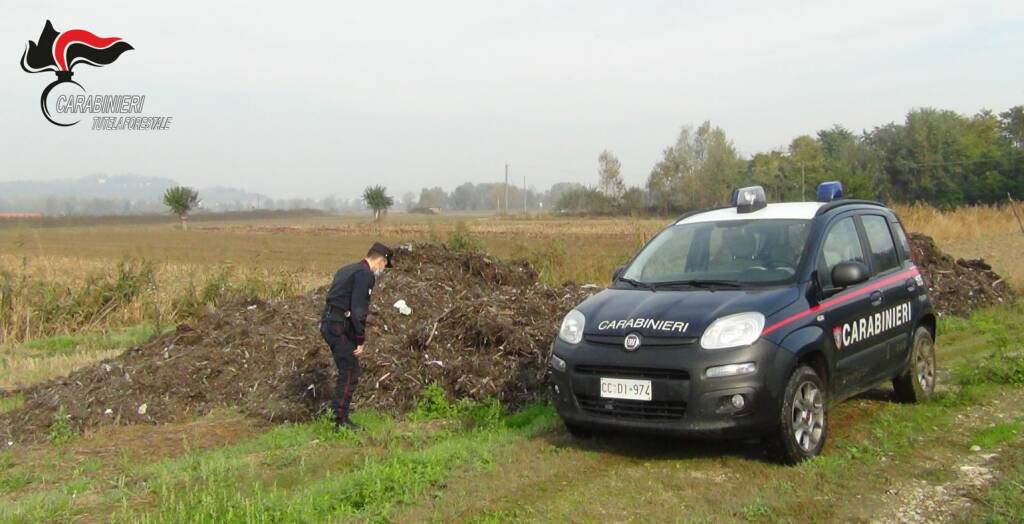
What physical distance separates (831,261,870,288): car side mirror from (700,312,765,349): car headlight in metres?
0.96

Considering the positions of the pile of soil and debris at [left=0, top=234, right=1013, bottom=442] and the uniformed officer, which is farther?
the pile of soil and debris at [left=0, top=234, right=1013, bottom=442]

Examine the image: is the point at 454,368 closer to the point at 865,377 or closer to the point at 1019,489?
the point at 865,377

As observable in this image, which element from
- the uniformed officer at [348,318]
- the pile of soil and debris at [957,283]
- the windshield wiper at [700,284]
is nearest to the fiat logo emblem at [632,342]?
the windshield wiper at [700,284]

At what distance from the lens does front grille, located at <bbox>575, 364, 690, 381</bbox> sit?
17.9 ft

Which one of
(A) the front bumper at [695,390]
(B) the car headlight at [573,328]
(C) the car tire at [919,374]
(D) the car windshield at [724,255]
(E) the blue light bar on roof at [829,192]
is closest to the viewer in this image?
(A) the front bumper at [695,390]

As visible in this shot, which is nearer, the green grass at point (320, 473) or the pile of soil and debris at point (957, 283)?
the green grass at point (320, 473)

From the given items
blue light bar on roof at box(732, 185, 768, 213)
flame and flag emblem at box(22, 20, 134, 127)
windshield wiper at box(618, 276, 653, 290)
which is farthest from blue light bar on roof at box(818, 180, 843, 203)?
flame and flag emblem at box(22, 20, 134, 127)

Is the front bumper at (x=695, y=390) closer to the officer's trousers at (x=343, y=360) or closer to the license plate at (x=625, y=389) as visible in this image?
the license plate at (x=625, y=389)

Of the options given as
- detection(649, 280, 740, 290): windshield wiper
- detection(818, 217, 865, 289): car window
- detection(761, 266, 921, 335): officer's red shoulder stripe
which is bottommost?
detection(761, 266, 921, 335): officer's red shoulder stripe

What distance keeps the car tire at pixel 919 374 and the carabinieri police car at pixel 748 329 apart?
18 millimetres

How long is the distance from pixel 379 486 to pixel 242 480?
1358 millimetres

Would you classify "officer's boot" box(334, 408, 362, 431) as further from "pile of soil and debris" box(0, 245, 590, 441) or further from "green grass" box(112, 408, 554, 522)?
"pile of soil and debris" box(0, 245, 590, 441)

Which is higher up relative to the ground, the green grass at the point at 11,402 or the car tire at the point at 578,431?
the car tire at the point at 578,431

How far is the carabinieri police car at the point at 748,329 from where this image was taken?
5.44m
